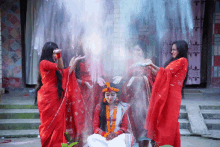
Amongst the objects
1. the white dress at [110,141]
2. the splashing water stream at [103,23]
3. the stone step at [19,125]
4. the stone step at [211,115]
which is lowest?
the stone step at [19,125]

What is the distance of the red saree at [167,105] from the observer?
8.91 ft

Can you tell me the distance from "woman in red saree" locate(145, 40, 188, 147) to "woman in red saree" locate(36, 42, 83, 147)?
111 centimetres

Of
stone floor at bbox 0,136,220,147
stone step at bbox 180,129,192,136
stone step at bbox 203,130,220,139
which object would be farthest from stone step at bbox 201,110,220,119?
stone floor at bbox 0,136,220,147

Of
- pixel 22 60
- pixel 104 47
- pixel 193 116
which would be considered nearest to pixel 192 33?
pixel 193 116

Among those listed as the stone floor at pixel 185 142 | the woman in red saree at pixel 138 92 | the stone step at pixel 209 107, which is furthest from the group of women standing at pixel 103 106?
the stone step at pixel 209 107

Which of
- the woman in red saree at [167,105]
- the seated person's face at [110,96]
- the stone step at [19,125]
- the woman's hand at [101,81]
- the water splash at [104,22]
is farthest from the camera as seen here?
the stone step at [19,125]

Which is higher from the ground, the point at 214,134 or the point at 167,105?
the point at 167,105

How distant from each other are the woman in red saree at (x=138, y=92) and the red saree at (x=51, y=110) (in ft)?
2.63

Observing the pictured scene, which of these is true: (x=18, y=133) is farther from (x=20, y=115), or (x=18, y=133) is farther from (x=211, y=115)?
(x=211, y=115)

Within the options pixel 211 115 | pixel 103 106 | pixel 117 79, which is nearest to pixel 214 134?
pixel 211 115

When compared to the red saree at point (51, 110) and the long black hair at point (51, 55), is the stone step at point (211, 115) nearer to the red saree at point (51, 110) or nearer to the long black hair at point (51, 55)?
the red saree at point (51, 110)

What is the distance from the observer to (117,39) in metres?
3.49

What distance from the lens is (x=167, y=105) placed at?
109 inches

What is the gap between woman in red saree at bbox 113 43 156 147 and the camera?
122 inches
